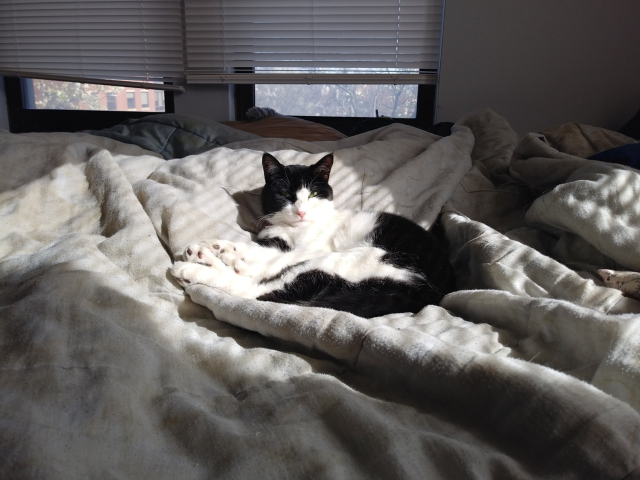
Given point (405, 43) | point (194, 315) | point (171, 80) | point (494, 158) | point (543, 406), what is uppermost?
point (405, 43)

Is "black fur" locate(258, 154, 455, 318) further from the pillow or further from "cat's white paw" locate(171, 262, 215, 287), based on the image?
the pillow

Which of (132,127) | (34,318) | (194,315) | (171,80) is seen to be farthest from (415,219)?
Answer: (171,80)

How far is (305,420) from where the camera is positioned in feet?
1.77

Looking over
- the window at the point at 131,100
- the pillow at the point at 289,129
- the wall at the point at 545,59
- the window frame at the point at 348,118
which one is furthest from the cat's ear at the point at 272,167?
the window at the point at 131,100

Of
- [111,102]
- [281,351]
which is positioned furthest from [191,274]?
[111,102]

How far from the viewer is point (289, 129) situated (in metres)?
2.13

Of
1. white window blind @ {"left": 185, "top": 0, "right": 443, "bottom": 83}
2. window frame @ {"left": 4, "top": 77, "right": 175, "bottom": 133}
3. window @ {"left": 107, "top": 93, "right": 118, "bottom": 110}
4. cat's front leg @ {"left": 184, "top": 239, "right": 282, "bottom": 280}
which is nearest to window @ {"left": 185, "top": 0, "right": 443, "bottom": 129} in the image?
white window blind @ {"left": 185, "top": 0, "right": 443, "bottom": 83}

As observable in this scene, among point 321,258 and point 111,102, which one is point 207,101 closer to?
point 111,102

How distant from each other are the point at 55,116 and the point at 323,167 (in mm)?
2398

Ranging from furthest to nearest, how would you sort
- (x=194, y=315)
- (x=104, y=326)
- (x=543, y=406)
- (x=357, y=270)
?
1. (x=357, y=270)
2. (x=194, y=315)
3. (x=104, y=326)
4. (x=543, y=406)

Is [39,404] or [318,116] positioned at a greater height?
[318,116]

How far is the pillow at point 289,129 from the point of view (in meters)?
2.06

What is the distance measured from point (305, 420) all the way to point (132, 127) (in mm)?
1623

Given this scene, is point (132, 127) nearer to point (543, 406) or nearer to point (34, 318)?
point (34, 318)
